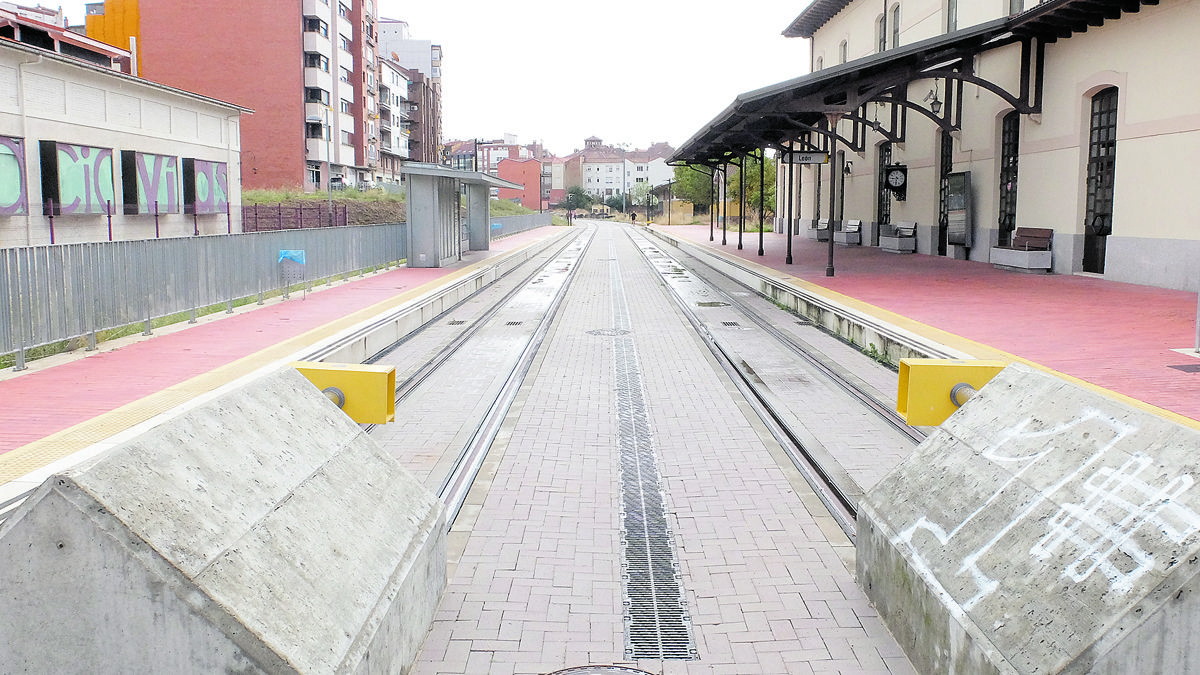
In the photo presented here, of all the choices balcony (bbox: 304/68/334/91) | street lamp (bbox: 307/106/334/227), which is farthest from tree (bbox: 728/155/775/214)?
balcony (bbox: 304/68/334/91)

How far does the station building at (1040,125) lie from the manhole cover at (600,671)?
16141mm

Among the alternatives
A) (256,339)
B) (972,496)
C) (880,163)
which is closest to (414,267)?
(256,339)

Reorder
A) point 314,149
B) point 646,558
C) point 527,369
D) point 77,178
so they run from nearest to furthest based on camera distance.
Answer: point 646,558, point 527,369, point 77,178, point 314,149

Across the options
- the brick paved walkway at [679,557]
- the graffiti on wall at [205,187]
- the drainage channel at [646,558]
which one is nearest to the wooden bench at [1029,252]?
the brick paved walkway at [679,557]

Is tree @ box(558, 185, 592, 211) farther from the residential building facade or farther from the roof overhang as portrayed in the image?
the roof overhang

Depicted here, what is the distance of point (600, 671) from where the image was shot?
13.5ft

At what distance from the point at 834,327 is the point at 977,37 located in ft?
31.3

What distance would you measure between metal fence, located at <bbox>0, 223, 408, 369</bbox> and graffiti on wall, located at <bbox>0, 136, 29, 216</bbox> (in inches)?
252

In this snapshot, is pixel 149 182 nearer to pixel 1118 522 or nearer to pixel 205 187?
pixel 205 187

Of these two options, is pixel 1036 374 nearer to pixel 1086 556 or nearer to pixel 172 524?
pixel 1086 556

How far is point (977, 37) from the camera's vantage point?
67.5 ft

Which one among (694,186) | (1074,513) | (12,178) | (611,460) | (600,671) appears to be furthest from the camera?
(694,186)

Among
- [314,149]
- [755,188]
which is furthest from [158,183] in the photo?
[755,188]

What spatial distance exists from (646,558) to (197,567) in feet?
10.1
